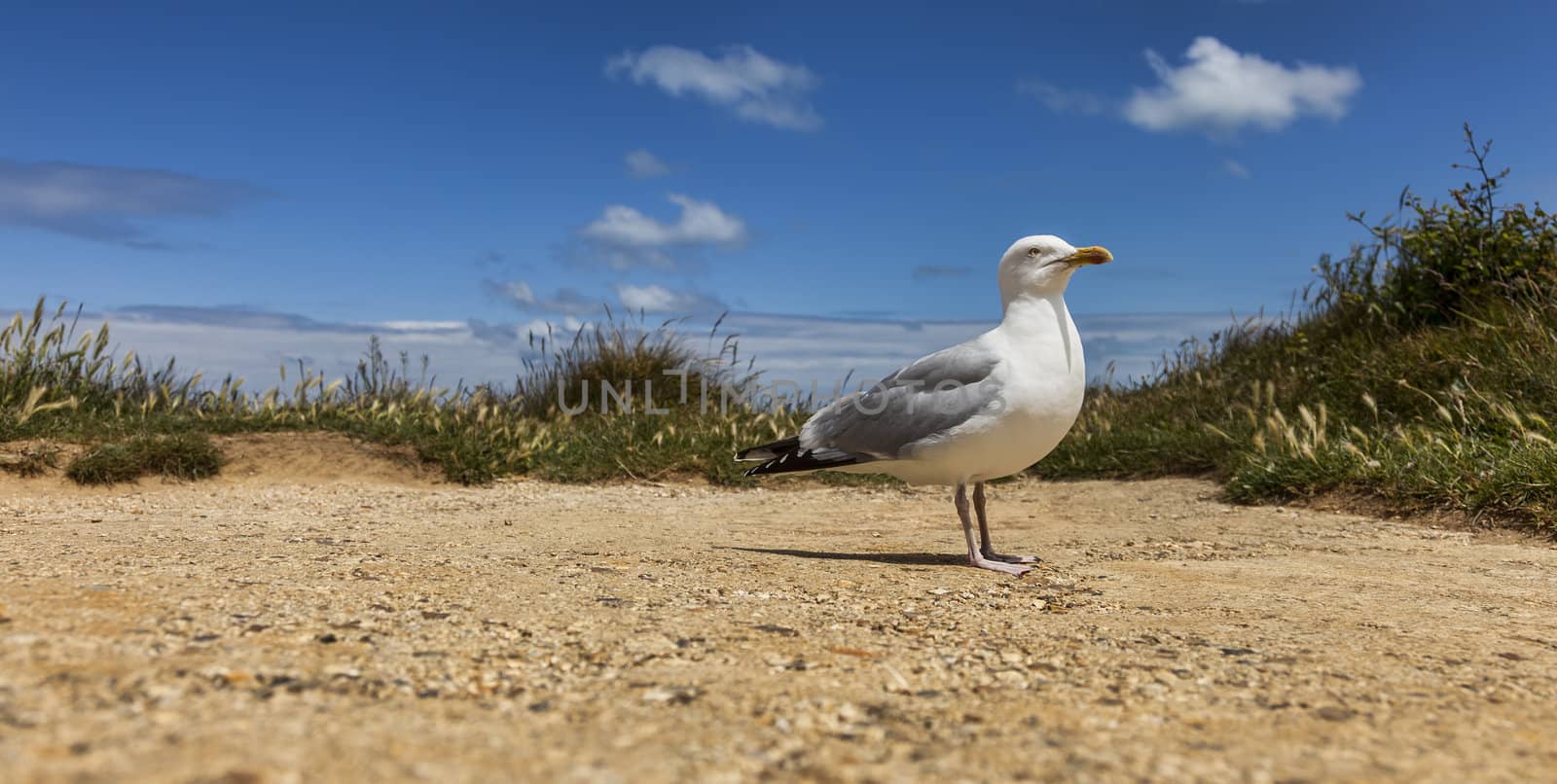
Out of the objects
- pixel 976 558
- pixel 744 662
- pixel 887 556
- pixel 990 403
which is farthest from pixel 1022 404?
pixel 744 662

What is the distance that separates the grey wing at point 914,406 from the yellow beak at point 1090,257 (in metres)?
0.57

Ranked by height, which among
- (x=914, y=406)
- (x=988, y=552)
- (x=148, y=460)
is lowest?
(x=988, y=552)

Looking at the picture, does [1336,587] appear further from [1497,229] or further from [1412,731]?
[1497,229]

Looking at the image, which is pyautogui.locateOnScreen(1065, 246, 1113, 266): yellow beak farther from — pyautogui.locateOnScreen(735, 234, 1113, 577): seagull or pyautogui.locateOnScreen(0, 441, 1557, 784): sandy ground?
pyautogui.locateOnScreen(0, 441, 1557, 784): sandy ground

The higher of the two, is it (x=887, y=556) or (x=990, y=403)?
(x=990, y=403)

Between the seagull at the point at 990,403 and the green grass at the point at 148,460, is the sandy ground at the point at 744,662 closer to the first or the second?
the seagull at the point at 990,403

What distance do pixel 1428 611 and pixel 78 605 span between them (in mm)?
4125

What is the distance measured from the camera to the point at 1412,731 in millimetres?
2137

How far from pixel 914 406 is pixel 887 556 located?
75cm

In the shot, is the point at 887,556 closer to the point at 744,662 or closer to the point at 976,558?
the point at 976,558

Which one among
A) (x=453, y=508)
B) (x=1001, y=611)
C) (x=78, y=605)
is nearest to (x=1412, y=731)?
(x=1001, y=611)

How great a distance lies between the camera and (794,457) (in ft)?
16.8

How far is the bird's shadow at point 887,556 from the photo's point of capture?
474 centimetres

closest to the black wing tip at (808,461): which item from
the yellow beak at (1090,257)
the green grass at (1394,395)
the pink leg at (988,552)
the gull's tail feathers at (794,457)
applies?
the gull's tail feathers at (794,457)
